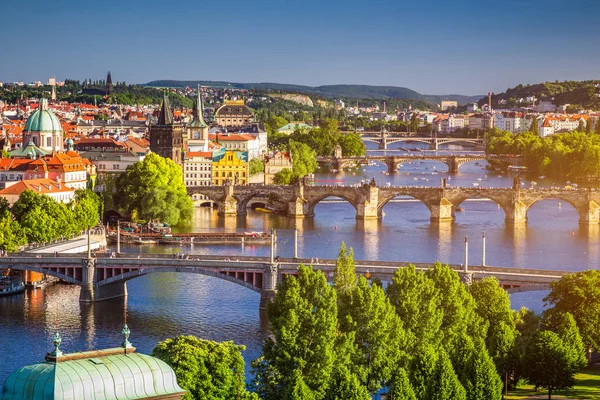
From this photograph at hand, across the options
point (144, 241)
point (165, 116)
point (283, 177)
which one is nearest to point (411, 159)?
point (283, 177)

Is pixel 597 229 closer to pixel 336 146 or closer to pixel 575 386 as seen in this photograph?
pixel 575 386

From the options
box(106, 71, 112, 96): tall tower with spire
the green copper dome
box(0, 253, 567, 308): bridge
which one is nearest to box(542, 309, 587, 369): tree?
box(0, 253, 567, 308): bridge

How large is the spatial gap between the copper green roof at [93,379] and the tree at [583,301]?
46.2 ft

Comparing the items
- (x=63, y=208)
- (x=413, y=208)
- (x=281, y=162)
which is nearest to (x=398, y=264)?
(x=63, y=208)

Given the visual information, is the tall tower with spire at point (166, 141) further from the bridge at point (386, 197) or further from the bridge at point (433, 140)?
the bridge at point (433, 140)

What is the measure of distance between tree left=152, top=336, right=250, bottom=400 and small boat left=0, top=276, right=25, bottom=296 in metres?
15.0

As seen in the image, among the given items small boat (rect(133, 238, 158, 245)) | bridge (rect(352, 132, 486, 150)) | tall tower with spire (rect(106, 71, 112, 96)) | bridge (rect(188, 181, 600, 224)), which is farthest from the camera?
tall tower with spire (rect(106, 71, 112, 96))

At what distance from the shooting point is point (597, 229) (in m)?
56.4

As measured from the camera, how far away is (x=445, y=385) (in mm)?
23141

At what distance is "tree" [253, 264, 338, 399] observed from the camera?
2311cm

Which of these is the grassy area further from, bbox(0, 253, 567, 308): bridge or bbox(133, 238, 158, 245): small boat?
bbox(133, 238, 158, 245): small boat

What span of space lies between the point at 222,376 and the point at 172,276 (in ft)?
60.5

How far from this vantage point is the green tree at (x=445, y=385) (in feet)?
75.7

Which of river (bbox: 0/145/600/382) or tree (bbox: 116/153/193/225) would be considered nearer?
river (bbox: 0/145/600/382)
